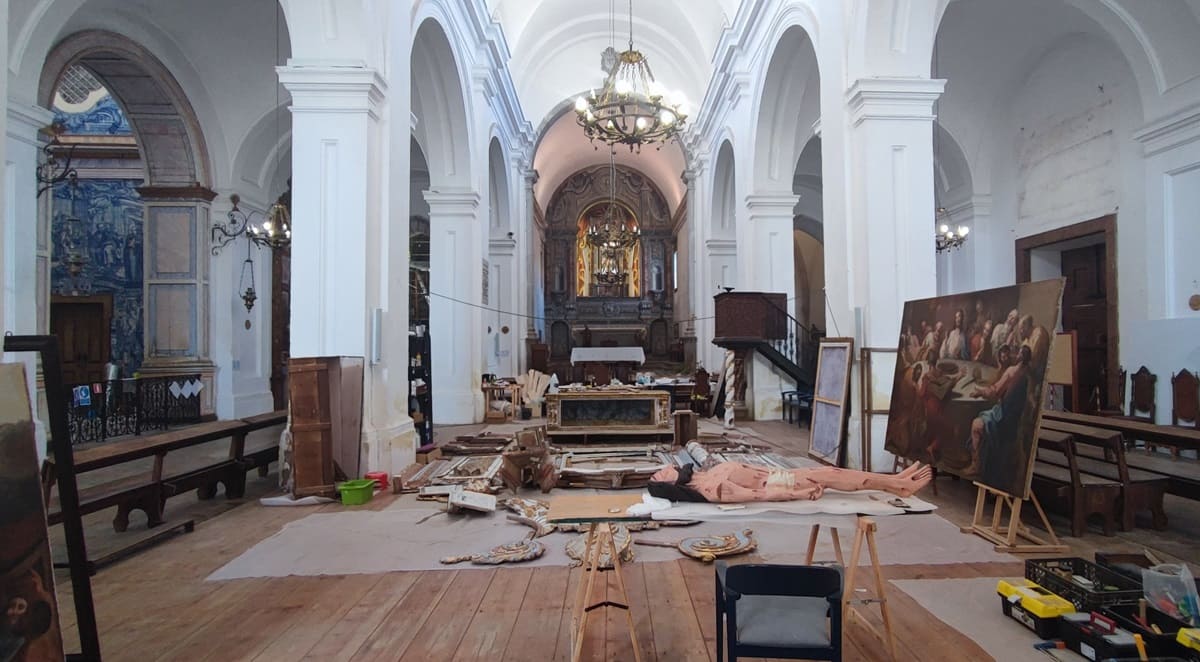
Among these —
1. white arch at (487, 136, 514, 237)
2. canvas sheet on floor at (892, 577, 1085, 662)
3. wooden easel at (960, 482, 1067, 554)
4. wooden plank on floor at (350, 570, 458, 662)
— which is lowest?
wooden plank on floor at (350, 570, 458, 662)

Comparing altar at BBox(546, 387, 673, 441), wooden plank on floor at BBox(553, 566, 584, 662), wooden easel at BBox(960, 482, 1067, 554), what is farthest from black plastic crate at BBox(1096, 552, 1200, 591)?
altar at BBox(546, 387, 673, 441)

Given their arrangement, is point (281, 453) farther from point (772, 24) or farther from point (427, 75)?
point (772, 24)

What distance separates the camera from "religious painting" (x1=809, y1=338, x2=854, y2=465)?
6.06 m

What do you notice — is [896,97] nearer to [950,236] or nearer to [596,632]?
[950,236]

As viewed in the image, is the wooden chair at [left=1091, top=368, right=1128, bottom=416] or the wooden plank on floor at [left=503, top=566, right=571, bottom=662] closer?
the wooden plank on floor at [left=503, top=566, right=571, bottom=662]

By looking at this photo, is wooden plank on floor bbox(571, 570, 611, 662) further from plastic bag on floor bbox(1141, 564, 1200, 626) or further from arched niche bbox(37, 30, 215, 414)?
arched niche bbox(37, 30, 215, 414)

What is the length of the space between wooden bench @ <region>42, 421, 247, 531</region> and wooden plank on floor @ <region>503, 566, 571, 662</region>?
2739mm

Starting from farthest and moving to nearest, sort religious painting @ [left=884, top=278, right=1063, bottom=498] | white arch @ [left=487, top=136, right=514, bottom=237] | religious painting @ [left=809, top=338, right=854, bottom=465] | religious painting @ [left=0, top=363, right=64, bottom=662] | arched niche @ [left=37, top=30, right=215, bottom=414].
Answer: white arch @ [left=487, top=136, right=514, bottom=237] → arched niche @ [left=37, top=30, right=215, bottom=414] → religious painting @ [left=809, top=338, right=854, bottom=465] → religious painting @ [left=884, top=278, right=1063, bottom=498] → religious painting @ [left=0, top=363, right=64, bottom=662]

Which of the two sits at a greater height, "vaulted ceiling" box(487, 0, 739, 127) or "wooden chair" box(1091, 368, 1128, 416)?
"vaulted ceiling" box(487, 0, 739, 127)

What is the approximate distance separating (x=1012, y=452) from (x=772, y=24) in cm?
732

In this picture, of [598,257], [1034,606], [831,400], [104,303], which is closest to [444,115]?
[831,400]

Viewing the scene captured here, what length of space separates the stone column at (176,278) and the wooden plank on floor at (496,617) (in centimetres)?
909

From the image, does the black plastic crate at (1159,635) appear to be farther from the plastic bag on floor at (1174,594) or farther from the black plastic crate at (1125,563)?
the black plastic crate at (1125,563)

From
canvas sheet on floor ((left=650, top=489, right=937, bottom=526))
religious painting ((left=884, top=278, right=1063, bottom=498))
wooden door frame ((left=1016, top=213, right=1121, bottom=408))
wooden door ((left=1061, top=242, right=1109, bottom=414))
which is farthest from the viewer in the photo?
wooden door ((left=1061, top=242, right=1109, bottom=414))
